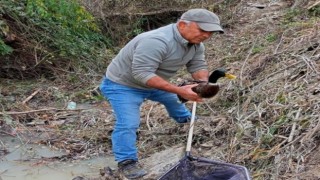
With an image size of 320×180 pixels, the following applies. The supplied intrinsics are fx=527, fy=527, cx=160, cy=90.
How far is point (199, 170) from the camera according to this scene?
11.4 feet

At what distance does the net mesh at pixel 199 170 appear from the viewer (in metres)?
3.30

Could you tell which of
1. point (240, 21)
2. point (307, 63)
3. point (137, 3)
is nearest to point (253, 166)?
point (307, 63)

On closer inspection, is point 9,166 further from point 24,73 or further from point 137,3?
point 137,3

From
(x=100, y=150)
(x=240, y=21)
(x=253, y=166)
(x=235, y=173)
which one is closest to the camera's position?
(x=235, y=173)

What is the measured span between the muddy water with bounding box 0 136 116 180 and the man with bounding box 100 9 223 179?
579 millimetres

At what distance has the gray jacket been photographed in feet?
12.7

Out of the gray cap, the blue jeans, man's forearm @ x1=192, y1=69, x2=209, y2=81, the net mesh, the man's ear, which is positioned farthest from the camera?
man's forearm @ x1=192, y1=69, x2=209, y2=81

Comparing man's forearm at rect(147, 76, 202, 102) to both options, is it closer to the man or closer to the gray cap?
the man

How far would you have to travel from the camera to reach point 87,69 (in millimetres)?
7980

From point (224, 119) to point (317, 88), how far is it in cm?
89

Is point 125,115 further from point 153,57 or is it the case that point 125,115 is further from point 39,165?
point 39,165

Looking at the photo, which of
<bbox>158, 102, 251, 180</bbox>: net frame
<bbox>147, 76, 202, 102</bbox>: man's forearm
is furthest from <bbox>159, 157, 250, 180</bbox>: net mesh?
<bbox>147, 76, 202, 102</bbox>: man's forearm

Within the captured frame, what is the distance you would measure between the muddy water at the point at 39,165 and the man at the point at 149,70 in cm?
58

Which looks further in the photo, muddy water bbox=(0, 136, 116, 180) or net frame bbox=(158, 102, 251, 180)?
muddy water bbox=(0, 136, 116, 180)
